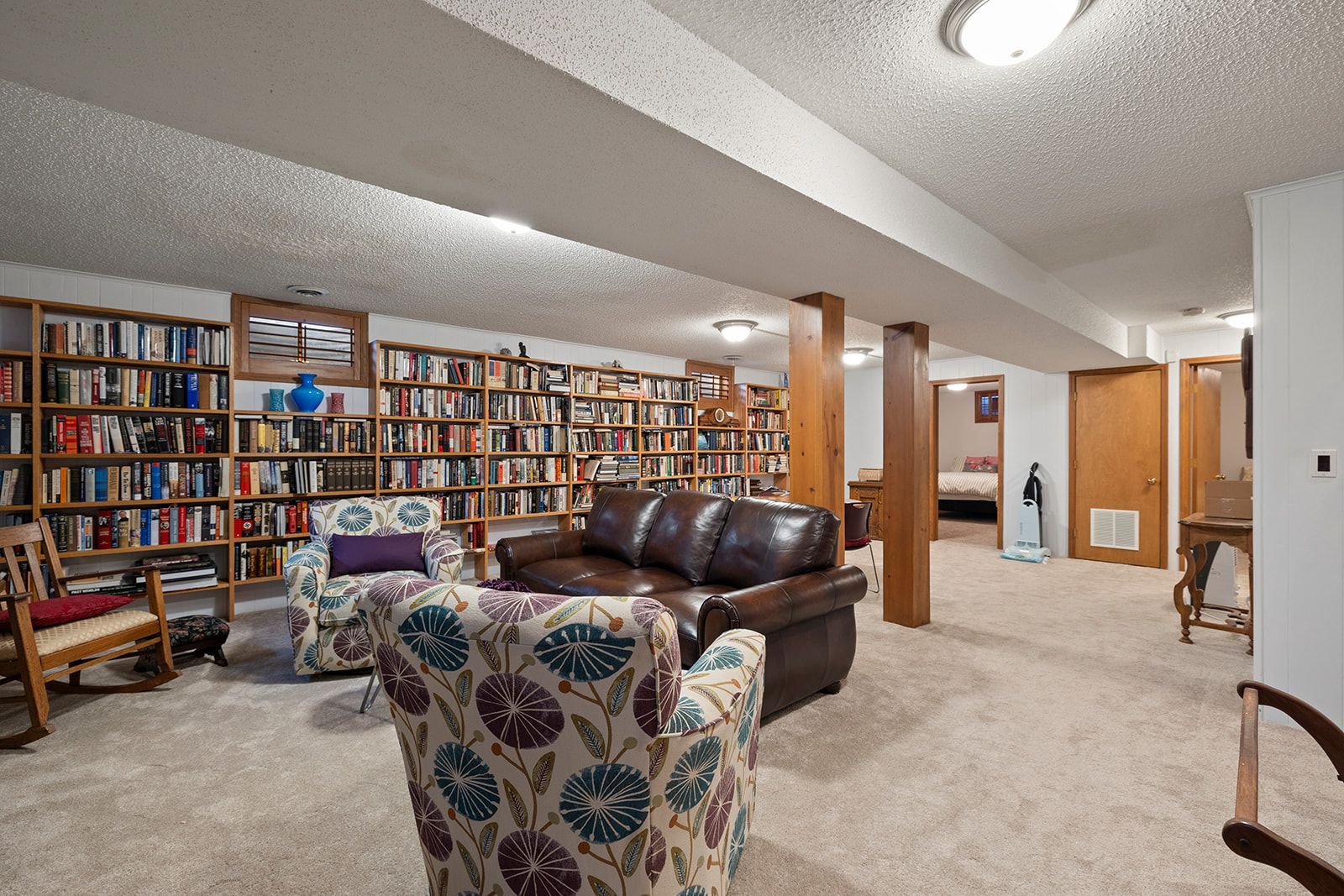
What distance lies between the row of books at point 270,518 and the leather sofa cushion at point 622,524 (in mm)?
2189

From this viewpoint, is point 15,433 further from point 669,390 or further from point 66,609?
point 669,390

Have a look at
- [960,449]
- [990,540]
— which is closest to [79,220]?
[990,540]

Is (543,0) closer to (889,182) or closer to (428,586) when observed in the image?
(428,586)

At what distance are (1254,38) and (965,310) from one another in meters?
2.05

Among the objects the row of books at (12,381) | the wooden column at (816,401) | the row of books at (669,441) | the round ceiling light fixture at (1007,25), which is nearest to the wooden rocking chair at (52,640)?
the row of books at (12,381)

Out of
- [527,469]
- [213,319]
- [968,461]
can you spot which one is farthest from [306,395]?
[968,461]

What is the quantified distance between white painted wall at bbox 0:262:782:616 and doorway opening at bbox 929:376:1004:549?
488 centimetres

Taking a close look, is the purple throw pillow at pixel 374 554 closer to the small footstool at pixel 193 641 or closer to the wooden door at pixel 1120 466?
the small footstool at pixel 193 641

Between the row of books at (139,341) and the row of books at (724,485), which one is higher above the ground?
the row of books at (139,341)

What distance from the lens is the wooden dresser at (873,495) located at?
7.65m

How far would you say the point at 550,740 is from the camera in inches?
Result: 43.8

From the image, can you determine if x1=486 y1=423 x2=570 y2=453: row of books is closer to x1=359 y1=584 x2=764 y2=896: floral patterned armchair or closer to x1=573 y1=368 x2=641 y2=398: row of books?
x1=573 y1=368 x2=641 y2=398: row of books

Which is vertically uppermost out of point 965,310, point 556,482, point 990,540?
point 965,310

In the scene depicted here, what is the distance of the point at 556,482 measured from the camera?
19.7 ft
